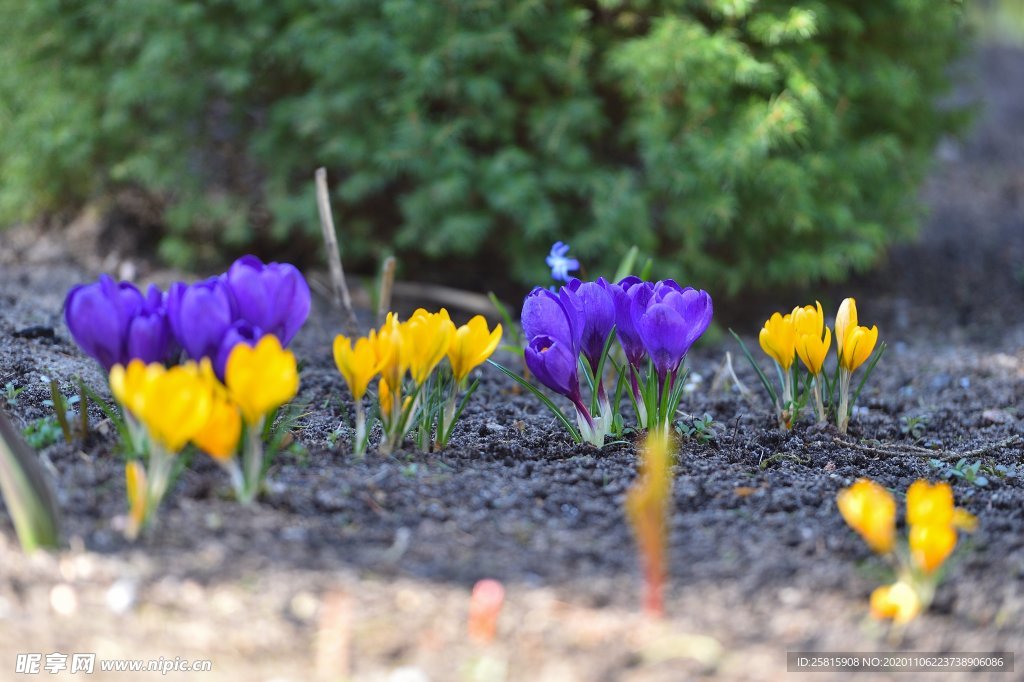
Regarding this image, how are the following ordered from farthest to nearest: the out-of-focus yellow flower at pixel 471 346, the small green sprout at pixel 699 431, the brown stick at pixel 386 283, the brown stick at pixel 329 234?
the brown stick at pixel 386 283 → the brown stick at pixel 329 234 → the small green sprout at pixel 699 431 → the out-of-focus yellow flower at pixel 471 346

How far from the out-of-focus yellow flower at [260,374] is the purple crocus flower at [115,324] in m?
0.27

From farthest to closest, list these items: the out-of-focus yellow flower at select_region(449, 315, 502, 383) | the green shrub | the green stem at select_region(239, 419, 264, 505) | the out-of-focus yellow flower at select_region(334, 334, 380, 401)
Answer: the green shrub
the out-of-focus yellow flower at select_region(449, 315, 502, 383)
the out-of-focus yellow flower at select_region(334, 334, 380, 401)
the green stem at select_region(239, 419, 264, 505)

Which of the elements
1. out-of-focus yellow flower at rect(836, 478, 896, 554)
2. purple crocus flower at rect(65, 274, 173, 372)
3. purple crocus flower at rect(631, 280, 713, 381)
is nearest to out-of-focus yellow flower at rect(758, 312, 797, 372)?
purple crocus flower at rect(631, 280, 713, 381)

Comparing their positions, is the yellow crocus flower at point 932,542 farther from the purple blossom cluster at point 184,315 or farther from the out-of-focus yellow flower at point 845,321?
the purple blossom cluster at point 184,315

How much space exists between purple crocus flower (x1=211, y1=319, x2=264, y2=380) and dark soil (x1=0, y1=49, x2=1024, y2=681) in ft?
0.59

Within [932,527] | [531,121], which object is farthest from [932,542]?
[531,121]

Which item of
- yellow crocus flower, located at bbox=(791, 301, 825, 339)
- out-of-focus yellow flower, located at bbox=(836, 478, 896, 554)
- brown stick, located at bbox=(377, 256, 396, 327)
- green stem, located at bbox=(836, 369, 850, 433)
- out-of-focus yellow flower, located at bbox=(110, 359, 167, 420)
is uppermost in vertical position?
brown stick, located at bbox=(377, 256, 396, 327)

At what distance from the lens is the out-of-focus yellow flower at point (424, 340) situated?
173 cm

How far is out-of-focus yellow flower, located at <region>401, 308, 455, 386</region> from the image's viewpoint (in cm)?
173

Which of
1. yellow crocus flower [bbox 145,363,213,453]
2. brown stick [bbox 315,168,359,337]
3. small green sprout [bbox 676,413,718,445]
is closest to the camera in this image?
yellow crocus flower [bbox 145,363,213,453]

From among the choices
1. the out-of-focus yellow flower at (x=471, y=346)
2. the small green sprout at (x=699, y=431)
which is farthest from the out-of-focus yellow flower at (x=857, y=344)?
the out-of-focus yellow flower at (x=471, y=346)

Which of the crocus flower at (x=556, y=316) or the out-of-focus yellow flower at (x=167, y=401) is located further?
the crocus flower at (x=556, y=316)

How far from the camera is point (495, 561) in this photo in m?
1.48

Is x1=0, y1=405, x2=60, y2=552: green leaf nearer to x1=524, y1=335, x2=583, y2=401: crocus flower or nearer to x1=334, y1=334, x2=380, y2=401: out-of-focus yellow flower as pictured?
x1=334, y1=334, x2=380, y2=401: out-of-focus yellow flower
